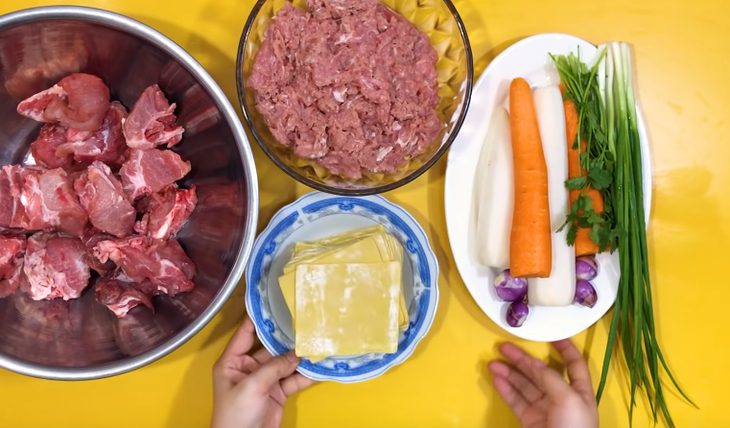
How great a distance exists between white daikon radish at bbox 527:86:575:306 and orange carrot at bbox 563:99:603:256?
0.09 ft

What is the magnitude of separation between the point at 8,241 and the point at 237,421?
70 centimetres

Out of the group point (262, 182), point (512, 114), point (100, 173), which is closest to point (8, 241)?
point (100, 173)

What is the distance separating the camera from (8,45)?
1234mm

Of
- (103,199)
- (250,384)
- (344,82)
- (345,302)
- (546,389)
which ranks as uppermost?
(344,82)

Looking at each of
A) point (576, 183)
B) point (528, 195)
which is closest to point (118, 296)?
point (528, 195)

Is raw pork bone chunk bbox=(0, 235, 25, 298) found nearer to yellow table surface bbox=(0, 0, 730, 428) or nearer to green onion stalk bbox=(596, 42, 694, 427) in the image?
yellow table surface bbox=(0, 0, 730, 428)

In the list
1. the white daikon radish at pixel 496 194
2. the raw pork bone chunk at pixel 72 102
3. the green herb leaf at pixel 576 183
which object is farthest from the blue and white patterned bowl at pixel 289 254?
the raw pork bone chunk at pixel 72 102

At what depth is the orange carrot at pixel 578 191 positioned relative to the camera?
1521 mm

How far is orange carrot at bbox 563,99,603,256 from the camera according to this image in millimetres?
1521

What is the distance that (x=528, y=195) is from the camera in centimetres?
148

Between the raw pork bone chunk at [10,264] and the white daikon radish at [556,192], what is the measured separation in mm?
1295

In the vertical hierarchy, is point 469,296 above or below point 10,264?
above

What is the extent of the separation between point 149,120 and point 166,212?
0.22 metres

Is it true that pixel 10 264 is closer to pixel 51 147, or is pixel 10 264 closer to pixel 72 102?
pixel 51 147
